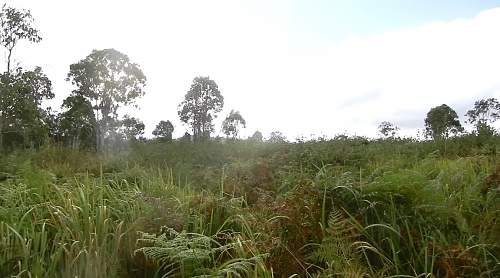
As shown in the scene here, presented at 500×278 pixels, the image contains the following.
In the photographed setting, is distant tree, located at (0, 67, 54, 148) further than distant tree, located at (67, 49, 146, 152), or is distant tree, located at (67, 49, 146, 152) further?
distant tree, located at (67, 49, 146, 152)

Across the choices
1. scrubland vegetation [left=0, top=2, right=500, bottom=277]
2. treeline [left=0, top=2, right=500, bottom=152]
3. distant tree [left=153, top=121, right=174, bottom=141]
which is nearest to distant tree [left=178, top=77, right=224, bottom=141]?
treeline [left=0, top=2, right=500, bottom=152]

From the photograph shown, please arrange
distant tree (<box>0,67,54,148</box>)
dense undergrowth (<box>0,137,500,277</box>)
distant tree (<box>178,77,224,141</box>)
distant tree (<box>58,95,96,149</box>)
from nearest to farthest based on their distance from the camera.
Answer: dense undergrowth (<box>0,137,500,277</box>) < distant tree (<box>0,67,54,148</box>) < distant tree (<box>58,95,96,149</box>) < distant tree (<box>178,77,224,141</box>)

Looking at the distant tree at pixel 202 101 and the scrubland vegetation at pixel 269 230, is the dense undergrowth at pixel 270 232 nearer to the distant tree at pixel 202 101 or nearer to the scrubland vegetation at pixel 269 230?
the scrubland vegetation at pixel 269 230

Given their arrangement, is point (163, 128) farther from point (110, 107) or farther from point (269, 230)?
point (269, 230)

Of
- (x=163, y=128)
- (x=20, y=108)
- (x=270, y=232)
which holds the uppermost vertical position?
(x=163, y=128)

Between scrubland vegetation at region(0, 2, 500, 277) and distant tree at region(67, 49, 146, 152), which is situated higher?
distant tree at region(67, 49, 146, 152)

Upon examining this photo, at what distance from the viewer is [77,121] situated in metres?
29.5

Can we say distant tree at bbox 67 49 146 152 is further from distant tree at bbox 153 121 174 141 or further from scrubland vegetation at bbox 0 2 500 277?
scrubland vegetation at bbox 0 2 500 277

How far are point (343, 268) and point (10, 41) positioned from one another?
2047cm

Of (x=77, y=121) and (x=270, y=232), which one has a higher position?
(x=77, y=121)

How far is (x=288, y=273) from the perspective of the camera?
10.6 feet

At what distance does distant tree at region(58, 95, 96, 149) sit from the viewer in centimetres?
2898

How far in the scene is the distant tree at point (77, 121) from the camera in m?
29.0

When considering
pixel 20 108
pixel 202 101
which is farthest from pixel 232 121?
pixel 20 108
